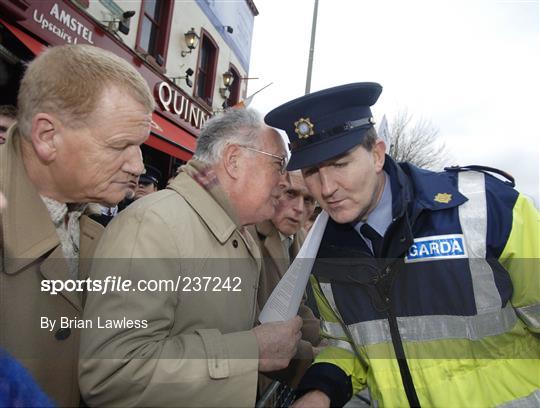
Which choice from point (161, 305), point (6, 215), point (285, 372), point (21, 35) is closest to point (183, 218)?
point (161, 305)

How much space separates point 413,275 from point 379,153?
2.26 feet

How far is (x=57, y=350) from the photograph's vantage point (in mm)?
1585

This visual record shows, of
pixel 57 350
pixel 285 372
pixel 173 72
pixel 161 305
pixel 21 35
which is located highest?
pixel 173 72

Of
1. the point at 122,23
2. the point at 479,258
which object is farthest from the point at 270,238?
the point at 122,23

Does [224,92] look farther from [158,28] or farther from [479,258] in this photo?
[479,258]

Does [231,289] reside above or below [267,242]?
below

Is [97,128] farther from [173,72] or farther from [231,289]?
[173,72]

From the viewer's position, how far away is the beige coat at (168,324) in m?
1.40

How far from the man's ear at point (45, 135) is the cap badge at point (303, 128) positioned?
3.85 ft

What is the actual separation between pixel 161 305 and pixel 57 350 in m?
0.50

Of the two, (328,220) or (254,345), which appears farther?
(328,220)

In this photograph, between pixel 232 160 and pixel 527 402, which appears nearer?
pixel 527 402

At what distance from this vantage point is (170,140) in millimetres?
8719

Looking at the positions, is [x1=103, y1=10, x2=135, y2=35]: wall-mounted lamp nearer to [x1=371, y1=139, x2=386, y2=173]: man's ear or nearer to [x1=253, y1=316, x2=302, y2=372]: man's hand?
[x1=371, y1=139, x2=386, y2=173]: man's ear
